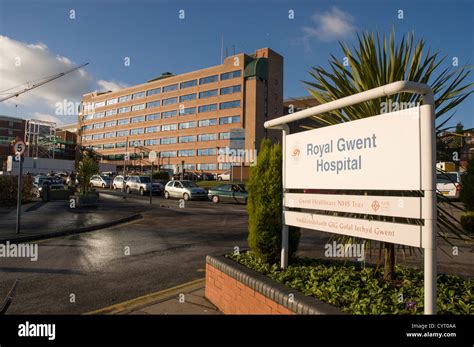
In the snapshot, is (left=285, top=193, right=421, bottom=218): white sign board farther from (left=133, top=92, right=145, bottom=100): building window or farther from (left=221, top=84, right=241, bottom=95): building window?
(left=133, top=92, right=145, bottom=100): building window

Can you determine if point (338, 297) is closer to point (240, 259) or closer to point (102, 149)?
point (240, 259)

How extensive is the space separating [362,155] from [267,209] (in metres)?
1.77

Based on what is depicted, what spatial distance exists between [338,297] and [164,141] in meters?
87.7

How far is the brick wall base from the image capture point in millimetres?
3779

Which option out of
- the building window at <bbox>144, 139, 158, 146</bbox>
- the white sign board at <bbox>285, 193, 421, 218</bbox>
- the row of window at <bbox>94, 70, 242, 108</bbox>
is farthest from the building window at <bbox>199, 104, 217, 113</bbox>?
the white sign board at <bbox>285, 193, 421, 218</bbox>

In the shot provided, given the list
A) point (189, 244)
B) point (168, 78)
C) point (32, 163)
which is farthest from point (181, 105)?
point (189, 244)

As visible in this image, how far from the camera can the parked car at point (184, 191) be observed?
2775cm

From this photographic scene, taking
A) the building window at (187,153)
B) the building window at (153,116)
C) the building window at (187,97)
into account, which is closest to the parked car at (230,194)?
the building window at (187,153)

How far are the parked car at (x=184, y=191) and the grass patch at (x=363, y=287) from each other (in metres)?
22.7

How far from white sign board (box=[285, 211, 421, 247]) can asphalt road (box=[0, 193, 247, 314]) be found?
2.81 metres

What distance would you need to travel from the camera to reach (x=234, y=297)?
175 inches

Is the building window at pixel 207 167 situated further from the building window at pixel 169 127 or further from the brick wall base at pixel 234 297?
the brick wall base at pixel 234 297

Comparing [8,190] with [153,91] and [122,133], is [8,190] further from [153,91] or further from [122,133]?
[122,133]

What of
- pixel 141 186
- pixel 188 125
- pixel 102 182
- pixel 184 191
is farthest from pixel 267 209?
pixel 188 125
